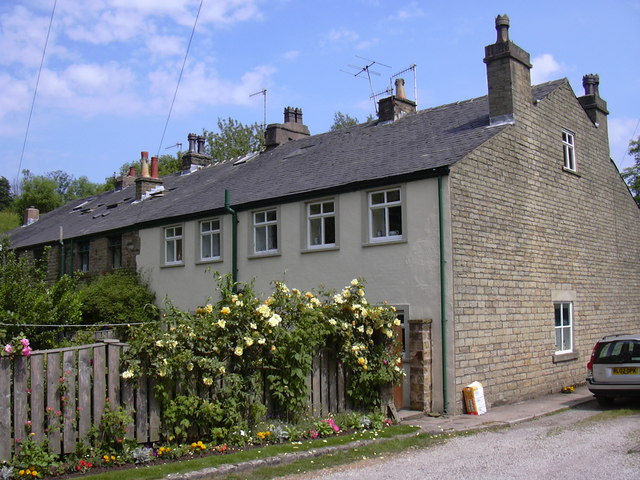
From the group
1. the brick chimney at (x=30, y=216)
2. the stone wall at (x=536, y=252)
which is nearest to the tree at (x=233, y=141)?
the brick chimney at (x=30, y=216)

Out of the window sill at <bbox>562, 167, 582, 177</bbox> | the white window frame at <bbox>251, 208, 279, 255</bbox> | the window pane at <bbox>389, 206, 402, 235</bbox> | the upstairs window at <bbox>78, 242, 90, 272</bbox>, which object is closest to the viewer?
the window pane at <bbox>389, 206, 402, 235</bbox>

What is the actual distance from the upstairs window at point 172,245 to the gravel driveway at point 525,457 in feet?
39.4

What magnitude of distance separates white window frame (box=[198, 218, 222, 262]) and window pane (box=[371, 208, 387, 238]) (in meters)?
5.52

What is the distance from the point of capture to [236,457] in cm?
877

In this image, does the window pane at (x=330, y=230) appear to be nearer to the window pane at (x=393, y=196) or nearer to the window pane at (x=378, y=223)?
the window pane at (x=378, y=223)

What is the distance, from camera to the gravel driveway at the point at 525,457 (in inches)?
320

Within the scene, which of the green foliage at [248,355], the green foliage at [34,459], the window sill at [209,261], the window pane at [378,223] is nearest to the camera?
the green foliage at [34,459]

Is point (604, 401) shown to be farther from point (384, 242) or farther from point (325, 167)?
point (325, 167)

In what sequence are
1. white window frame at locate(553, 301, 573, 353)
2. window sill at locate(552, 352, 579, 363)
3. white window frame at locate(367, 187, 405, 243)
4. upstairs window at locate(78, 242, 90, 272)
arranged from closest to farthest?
white window frame at locate(367, 187, 405, 243) < window sill at locate(552, 352, 579, 363) < white window frame at locate(553, 301, 573, 353) < upstairs window at locate(78, 242, 90, 272)

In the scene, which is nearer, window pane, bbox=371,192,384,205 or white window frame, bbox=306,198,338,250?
window pane, bbox=371,192,384,205

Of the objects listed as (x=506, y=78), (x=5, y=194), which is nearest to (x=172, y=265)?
(x=506, y=78)

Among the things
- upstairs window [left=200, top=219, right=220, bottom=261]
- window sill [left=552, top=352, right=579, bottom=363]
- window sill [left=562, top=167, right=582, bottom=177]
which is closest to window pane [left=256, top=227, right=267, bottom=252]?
upstairs window [left=200, top=219, right=220, bottom=261]

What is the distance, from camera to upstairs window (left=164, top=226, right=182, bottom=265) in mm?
20438

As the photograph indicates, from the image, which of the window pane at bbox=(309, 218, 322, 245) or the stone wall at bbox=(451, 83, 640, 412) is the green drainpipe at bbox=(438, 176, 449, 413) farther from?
the window pane at bbox=(309, 218, 322, 245)
